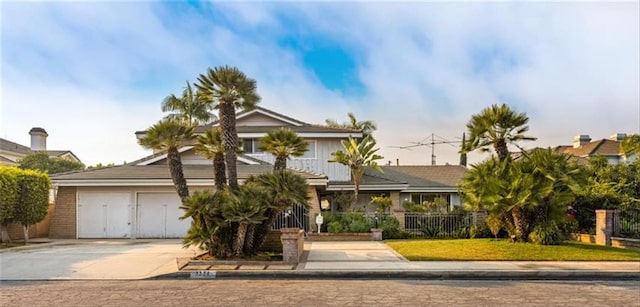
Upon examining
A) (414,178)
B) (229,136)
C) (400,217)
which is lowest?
(400,217)

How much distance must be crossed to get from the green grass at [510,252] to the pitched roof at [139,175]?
6.29m

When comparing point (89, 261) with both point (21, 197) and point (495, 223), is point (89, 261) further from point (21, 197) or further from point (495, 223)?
point (495, 223)

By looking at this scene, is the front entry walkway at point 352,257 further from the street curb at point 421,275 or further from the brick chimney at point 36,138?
the brick chimney at point 36,138

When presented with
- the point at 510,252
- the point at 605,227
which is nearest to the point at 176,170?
the point at 510,252

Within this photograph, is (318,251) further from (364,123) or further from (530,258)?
(364,123)

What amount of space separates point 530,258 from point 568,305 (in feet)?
16.5

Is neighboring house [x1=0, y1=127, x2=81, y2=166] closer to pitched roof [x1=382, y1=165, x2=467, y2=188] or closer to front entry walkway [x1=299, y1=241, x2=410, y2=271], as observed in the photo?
pitched roof [x1=382, y1=165, x2=467, y2=188]

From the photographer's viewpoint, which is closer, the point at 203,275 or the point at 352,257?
the point at 203,275

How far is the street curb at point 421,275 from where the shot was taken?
10070mm

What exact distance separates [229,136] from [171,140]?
146 centimetres

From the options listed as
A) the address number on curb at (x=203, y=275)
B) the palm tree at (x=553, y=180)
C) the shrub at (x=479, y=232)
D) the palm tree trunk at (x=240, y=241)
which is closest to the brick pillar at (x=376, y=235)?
the shrub at (x=479, y=232)

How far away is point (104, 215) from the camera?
63.3 feet

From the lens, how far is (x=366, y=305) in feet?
24.1

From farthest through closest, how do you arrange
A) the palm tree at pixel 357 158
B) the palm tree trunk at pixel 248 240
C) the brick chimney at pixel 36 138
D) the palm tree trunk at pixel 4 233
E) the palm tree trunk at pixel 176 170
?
the brick chimney at pixel 36 138 → the palm tree at pixel 357 158 → the palm tree trunk at pixel 4 233 → the palm tree trunk at pixel 176 170 → the palm tree trunk at pixel 248 240
